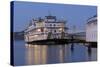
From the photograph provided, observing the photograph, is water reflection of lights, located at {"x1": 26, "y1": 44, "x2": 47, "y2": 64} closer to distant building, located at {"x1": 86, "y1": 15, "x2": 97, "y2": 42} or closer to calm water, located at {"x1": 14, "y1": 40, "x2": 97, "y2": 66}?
calm water, located at {"x1": 14, "y1": 40, "x2": 97, "y2": 66}

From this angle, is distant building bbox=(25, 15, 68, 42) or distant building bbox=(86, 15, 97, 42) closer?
distant building bbox=(25, 15, 68, 42)

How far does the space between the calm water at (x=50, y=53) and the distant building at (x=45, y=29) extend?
143mm

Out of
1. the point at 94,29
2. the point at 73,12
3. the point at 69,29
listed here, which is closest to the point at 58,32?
the point at 69,29

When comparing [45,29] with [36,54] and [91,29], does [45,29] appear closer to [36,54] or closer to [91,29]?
[36,54]

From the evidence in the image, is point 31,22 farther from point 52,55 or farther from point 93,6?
point 93,6

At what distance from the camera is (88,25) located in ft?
12.4

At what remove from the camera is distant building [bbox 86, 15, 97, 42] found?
12.4ft

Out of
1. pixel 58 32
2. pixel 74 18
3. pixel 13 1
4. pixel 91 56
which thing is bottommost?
pixel 91 56

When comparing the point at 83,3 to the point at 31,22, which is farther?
the point at 83,3

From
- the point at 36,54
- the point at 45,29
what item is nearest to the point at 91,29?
the point at 45,29

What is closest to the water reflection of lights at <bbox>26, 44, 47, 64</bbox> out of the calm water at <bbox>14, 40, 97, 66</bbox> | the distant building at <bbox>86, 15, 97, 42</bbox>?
the calm water at <bbox>14, 40, 97, 66</bbox>

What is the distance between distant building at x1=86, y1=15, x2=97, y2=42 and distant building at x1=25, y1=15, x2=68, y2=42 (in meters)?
0.42

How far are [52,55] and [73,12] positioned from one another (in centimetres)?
80

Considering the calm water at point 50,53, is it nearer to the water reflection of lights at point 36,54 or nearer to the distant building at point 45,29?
the water reflection of lights at point 36,54
